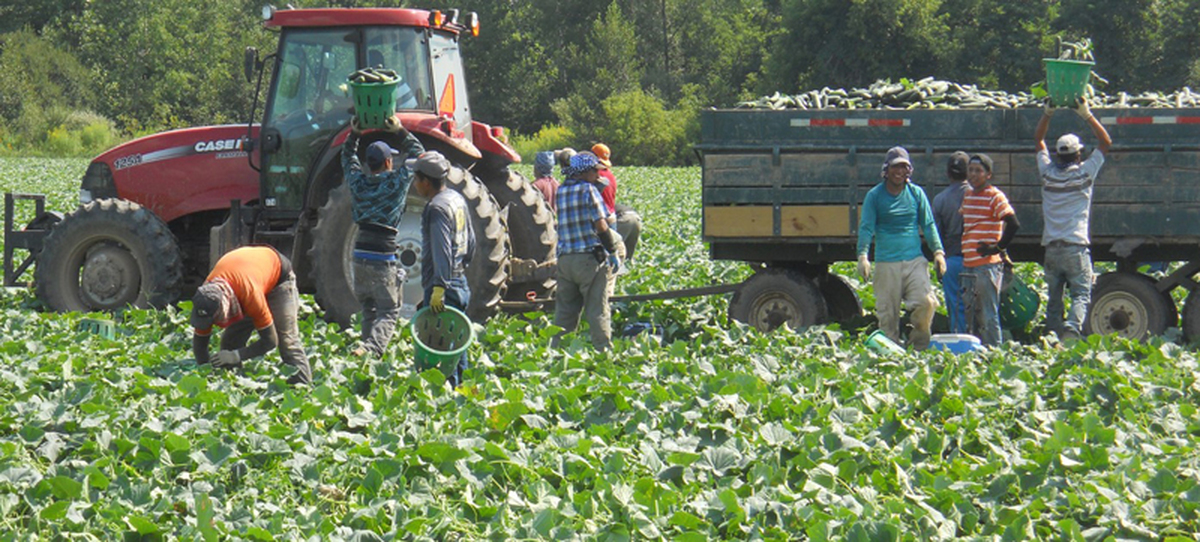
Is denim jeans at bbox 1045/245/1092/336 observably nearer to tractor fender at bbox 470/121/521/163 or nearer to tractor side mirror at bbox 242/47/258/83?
tractor fender at bbox 470/121/521/163

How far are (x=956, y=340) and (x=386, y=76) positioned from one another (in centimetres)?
424

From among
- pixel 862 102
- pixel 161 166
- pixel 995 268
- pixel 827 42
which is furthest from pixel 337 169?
pixel 827 42

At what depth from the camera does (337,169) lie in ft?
35.0

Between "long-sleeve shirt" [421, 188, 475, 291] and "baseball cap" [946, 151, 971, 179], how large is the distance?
370cm

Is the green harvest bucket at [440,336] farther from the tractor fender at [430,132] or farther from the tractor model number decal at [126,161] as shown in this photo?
the tractor model number decal at [126,161]

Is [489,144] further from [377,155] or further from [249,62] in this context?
[377,155]

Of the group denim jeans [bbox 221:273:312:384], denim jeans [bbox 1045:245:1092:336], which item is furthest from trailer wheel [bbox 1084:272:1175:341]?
denim jeans [bbox 221:273:312:384]

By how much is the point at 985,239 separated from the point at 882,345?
1304 millimetres

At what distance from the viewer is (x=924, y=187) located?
10.4m

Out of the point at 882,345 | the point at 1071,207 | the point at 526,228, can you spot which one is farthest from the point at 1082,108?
the point at 526,228

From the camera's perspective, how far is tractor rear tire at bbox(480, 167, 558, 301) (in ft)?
35.5

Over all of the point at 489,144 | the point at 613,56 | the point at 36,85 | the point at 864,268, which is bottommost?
the point at 864,268

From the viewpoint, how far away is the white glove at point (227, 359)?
307 inches

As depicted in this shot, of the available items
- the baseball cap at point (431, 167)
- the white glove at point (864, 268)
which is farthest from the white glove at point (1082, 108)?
the baseball cap at point (431, 167)
